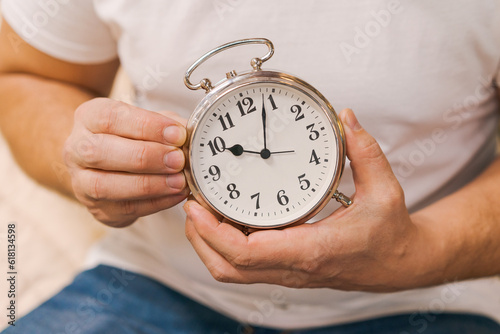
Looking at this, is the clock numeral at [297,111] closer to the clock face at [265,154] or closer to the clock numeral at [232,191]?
the clock face at [265,154]

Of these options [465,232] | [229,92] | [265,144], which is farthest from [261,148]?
[465,232]

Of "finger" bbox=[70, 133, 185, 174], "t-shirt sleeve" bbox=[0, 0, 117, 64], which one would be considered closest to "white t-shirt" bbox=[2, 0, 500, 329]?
"t-shirt sleeve" bbox=[0, 0, 117, 64]

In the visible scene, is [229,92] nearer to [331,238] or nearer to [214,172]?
[214,172]

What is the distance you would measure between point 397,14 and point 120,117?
61 cm

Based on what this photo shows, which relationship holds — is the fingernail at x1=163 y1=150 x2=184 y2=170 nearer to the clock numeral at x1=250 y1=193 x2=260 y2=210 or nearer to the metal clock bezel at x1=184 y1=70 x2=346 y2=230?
the metal clock bezel at x1=184 y1=70 x2=346 y2=230

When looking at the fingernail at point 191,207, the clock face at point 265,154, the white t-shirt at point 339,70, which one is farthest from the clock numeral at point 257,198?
the white t-shirt at point 339,70

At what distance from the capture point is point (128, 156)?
0.86 metres

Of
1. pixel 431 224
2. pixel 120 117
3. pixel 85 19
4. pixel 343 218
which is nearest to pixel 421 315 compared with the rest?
pixel 431 224

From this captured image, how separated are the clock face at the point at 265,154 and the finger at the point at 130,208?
0.07m

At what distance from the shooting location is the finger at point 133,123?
858 mm

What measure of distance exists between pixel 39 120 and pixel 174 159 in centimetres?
60

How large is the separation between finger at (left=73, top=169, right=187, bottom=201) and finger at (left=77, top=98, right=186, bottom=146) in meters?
0.07

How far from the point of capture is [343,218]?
90cm

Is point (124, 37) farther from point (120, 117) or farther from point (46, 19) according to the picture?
point (120, 117)
